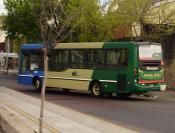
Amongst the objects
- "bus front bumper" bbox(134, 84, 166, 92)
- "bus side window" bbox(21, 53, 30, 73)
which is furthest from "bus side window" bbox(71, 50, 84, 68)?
"bus side window" bbox(21, 53, 30, 73)

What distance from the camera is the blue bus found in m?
28.7

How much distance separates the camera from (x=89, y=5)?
35000 mm

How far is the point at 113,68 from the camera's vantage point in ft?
78.7

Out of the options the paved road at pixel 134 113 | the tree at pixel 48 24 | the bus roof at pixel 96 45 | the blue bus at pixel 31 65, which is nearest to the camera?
the tree at pixel 48 24

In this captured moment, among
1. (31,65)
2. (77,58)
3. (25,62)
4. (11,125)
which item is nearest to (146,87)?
(77,58)

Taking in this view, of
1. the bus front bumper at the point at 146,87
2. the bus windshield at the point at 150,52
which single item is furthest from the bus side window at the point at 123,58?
the bus front bumper at the point at 146,87

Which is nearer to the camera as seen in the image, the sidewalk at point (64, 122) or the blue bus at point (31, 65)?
the sidewalk at point (64, 122)

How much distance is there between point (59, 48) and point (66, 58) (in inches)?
29.1

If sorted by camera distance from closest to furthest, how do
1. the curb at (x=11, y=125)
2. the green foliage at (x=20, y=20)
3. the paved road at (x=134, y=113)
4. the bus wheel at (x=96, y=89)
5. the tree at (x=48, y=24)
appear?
the tree at (x=48, y=24)
the curb at (x=11, y=125)
the paved road at (x=134, y=113)
the bus wheel at (x=96, y=89)
the green foliage at (x=20, y=20)

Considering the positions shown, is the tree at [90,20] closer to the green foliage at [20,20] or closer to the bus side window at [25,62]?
the bus side window at [25,62]

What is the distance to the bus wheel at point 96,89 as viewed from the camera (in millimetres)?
24719

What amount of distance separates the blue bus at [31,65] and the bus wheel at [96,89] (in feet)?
13.5

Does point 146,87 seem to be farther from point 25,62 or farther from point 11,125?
point 11,125

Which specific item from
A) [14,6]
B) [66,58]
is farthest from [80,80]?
[14,6]
